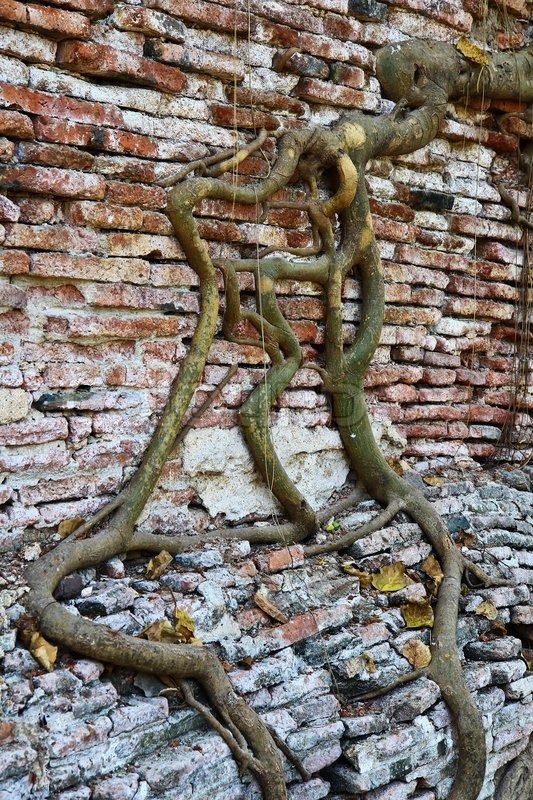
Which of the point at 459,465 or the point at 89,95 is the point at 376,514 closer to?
the point at 459,465

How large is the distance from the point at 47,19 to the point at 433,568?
2.27 meters

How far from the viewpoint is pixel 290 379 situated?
135 inches

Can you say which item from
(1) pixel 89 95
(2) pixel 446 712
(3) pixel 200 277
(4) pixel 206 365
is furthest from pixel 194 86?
(2) pixel 446 712

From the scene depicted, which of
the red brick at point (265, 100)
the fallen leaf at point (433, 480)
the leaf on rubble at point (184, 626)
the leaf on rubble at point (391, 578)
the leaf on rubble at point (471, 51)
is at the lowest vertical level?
the leaf on rubble at point (184, 626)

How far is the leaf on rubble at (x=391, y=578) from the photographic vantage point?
3252 mm

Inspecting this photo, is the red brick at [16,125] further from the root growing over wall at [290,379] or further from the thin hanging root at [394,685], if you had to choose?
the thin hanging root at [394,685]

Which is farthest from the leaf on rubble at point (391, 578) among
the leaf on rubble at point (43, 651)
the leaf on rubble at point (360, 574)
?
the leaf on rubble at point (43, 651)

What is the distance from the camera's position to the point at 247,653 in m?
2.77

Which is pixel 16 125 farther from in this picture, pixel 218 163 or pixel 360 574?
pixel 360 574

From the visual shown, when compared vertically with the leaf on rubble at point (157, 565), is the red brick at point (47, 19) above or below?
above

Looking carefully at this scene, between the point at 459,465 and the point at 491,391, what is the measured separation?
423 mm

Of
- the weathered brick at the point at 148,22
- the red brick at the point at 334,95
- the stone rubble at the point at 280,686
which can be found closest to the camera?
the stone rubble at the point at 280,686

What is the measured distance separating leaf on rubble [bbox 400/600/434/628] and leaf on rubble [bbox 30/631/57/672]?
1.26m

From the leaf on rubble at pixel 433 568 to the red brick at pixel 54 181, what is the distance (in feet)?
5.69
